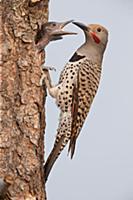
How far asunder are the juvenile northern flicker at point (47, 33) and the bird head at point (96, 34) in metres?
0.44

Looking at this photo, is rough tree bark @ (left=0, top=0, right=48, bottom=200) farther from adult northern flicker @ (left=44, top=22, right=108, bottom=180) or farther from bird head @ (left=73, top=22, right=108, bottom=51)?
bird head @ (left=73, top=22, right=108, bottom=51)

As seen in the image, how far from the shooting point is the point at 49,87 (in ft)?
→ 6.88

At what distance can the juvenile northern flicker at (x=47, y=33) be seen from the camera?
1861mm

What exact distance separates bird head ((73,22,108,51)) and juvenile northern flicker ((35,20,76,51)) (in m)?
0.44

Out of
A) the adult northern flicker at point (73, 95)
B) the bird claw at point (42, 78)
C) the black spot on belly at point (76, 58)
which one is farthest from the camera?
the black spot on belly at point (76, 58)

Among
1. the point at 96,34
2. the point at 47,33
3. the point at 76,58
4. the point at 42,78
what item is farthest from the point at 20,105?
the point at 96,34

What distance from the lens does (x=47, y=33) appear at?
190 centimetres

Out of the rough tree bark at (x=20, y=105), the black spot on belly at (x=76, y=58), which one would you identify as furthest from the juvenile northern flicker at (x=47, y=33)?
the black spot on belly at (x=76, y=58)

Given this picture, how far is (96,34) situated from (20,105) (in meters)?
0.78

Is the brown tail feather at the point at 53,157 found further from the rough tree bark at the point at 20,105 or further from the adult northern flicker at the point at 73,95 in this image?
the rough tree bark at the point at 20,105

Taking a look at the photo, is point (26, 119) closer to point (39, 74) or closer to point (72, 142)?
point (39, 74)

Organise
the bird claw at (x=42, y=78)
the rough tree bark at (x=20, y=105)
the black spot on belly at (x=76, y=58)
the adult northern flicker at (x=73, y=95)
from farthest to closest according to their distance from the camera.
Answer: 1. the black spot on belly at (x=76, y=58)
2. the adult northern flicker at (x=73, y=95)
3. the bird claw at (x=42, y=78)
4. the rough tree bark at (x=20, y=105)

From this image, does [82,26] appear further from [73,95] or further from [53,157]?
[53,157]

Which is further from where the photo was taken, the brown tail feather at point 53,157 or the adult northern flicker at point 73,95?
the adult northern flicker at point 73,95
